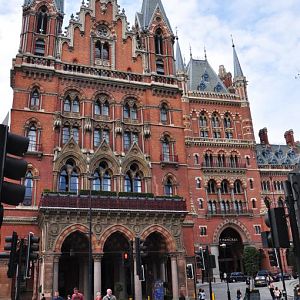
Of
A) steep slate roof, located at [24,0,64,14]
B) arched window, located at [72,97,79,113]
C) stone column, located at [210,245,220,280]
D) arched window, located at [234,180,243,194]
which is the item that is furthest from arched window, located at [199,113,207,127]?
steep slate roof, located at [24,0,64,14]

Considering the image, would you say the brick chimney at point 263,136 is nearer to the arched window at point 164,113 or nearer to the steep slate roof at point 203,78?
the steep slate roof at point 203,78

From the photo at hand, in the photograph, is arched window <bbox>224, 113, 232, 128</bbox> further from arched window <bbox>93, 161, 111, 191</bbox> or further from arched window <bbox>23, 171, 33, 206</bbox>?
arched window <bbox>23, 171, 33, 206</bbox>

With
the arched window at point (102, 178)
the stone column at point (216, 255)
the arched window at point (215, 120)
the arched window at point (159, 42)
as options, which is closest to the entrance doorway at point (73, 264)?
the arched window at point (102, 178)

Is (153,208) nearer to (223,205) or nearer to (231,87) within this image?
(223,205)

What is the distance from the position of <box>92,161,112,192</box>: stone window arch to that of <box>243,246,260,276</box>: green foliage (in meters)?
27.6

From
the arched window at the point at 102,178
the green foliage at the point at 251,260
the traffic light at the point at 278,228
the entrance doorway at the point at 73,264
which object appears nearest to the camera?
the traffic light at the point at 278,228

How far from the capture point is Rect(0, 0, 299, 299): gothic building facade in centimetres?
2923

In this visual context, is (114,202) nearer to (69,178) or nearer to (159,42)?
(69,178)

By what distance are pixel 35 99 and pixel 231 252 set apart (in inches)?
1561

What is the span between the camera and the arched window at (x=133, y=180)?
35531 mm

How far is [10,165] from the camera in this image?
182 inches

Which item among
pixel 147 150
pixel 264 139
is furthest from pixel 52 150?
pixel 264 139

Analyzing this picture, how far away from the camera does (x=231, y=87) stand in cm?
6769

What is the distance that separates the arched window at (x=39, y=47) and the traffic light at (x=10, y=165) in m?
34.8
